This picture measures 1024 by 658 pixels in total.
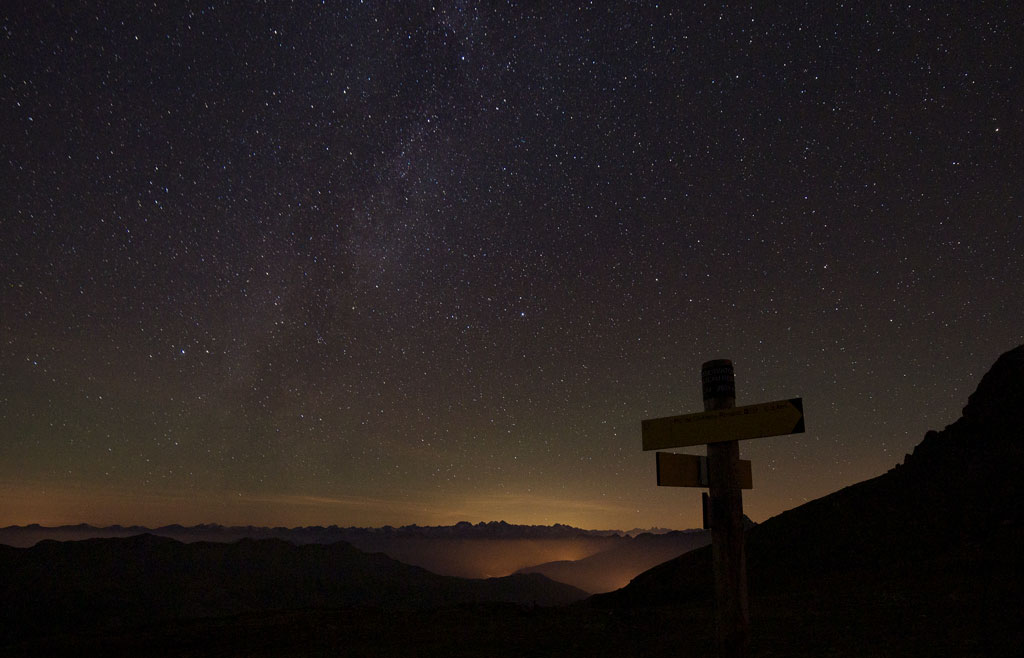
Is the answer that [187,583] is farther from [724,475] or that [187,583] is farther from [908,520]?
[724,475]

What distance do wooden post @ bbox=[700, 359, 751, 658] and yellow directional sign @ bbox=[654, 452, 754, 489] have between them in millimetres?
87

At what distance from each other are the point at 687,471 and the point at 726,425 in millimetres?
463

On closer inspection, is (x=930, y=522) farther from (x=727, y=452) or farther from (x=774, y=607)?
(x=727, y=452)

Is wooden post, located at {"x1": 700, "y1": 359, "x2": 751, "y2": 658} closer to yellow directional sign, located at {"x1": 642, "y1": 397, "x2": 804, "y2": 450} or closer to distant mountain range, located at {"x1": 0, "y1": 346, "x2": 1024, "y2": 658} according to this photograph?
yellow directional sign, located at {"x1": 642, "y1": 397, "x2": 804, "y2": 450}

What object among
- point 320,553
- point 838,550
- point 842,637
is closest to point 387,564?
point 320,553

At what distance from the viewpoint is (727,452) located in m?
4.64

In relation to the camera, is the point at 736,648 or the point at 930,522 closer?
the point at 736,648

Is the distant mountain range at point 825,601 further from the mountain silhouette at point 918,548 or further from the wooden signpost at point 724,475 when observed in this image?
the wooden signpost at point 724,475

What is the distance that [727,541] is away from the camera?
4.59m

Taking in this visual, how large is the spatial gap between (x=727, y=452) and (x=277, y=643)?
18.9 meters

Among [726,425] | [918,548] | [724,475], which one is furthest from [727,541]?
[918,548]

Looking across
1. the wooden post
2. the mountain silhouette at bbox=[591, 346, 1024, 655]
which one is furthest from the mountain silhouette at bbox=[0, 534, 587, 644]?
the wooden post

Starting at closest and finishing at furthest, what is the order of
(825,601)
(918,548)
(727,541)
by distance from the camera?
1. (727,541)
2. (825,601)
3. (918,548)

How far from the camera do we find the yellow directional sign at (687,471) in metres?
4.59
